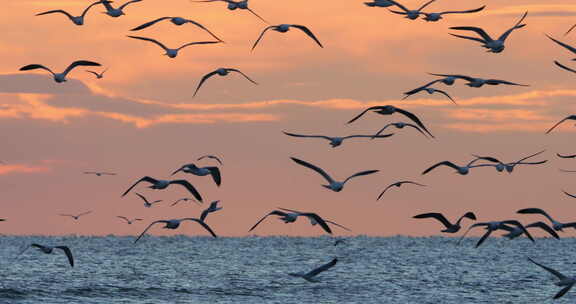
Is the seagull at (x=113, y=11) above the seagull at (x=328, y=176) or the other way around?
above

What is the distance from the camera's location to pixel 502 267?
358ft

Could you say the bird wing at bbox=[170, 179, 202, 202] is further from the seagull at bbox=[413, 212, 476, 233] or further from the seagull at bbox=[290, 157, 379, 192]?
the seagull at bbox=[413, 212, 476, 233]

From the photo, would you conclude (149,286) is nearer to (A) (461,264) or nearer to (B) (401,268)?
(B) (401,268)

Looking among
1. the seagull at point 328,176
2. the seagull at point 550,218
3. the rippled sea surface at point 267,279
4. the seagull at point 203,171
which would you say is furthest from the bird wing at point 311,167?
the rippled sea surface at point 267,279

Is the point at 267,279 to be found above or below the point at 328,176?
below

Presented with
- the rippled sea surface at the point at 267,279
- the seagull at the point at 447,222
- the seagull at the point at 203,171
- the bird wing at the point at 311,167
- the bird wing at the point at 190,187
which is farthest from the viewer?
the rippled sea surface at the point at 267,279

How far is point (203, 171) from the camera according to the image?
4606 centimetres

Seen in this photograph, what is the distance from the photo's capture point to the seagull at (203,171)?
44.8m

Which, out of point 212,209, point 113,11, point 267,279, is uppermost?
point 113,11

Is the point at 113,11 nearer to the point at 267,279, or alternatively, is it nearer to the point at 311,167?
the point at 311,167

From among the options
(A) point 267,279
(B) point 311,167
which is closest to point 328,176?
(B) point 311,167

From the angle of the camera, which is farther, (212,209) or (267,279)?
(267,279)

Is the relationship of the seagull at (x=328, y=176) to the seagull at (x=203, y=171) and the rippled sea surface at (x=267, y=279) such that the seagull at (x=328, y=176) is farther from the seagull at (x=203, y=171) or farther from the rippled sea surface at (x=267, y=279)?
the rippled sea surface at (x=267, y=279)

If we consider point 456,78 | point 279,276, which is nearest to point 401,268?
point 279,276
